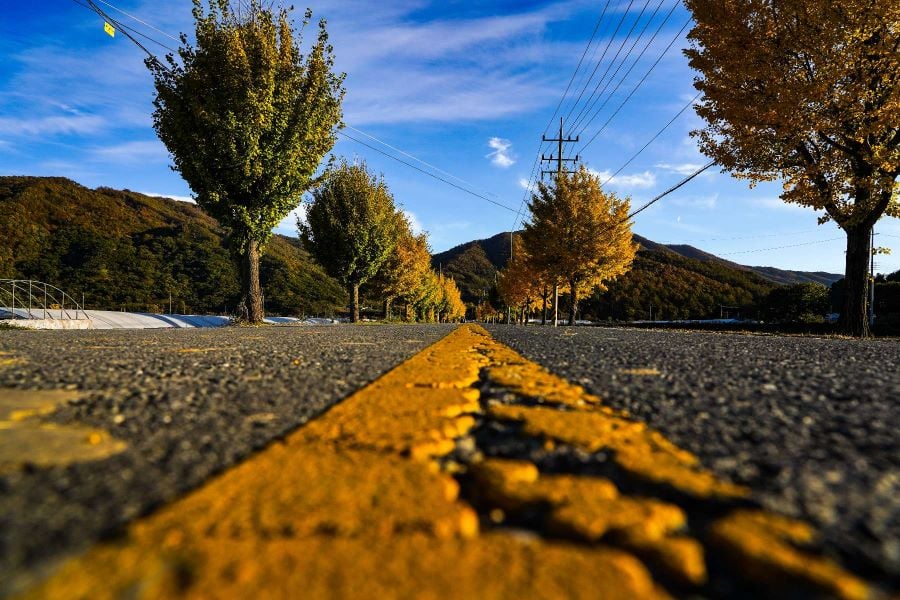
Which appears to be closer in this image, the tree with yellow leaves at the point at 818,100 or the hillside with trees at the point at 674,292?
the tree with yellow leaves at the point at 818,100

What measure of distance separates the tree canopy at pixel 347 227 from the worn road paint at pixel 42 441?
832 inches

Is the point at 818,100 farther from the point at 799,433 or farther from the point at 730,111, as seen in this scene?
the point at 799,433

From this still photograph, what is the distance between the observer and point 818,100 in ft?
29.4

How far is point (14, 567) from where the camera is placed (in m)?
0.59

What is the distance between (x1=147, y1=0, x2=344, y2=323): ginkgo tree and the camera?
38.2 feet

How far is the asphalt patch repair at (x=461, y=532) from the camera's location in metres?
0.56

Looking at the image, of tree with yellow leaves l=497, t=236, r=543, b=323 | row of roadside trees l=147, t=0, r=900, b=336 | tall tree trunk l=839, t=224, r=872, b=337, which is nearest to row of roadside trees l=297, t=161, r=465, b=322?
row of roadside trees l=147, t=0, r=900, b=336

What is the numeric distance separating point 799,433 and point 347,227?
22130 millimetres

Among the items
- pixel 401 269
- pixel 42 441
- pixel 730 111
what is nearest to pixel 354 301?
pixel 401 269

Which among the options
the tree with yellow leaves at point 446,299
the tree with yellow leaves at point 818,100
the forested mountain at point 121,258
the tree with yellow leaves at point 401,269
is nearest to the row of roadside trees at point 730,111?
the tree with yellow leaves at point 818,100

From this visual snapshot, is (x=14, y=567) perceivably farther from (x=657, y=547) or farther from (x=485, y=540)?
(x=657, y=547)

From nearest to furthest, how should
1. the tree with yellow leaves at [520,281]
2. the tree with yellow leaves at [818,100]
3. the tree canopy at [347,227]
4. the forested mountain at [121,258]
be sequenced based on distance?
the tree with yellow leaves at [818,100] → the tree canopy at [347,227] → the tree with yellow leaves at [520,281] → the forested mountain at [121,258]

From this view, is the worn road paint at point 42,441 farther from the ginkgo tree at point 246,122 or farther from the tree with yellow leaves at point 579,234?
the tree with yellow leaves at point 579,234

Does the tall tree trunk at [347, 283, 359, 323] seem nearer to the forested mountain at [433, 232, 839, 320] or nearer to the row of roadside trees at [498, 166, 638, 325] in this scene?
the row of roadside trees at [498, 166, 638, 325]
